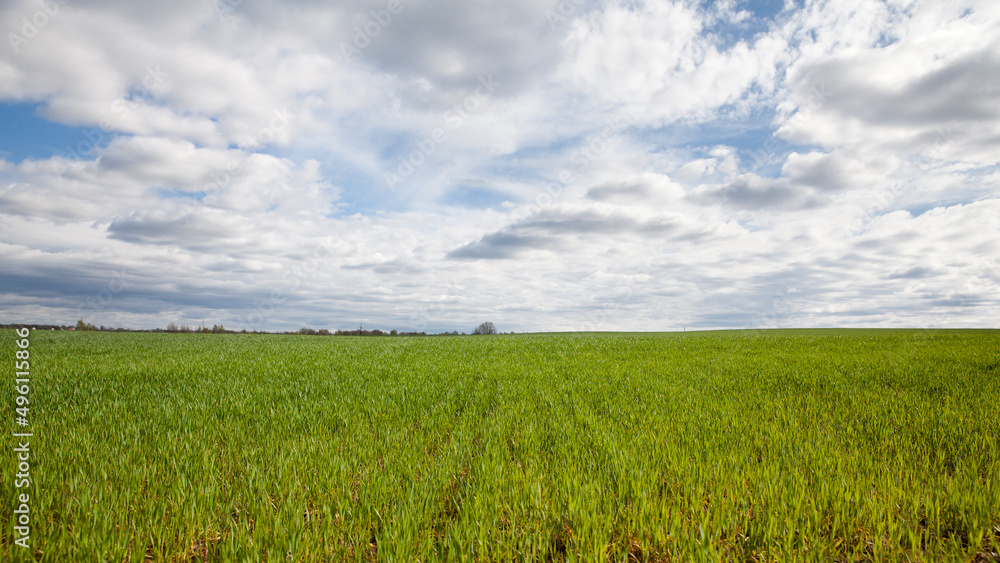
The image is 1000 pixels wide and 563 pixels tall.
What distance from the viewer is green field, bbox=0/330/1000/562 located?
11.4ft


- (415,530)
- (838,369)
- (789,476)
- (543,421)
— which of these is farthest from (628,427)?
(838,369)

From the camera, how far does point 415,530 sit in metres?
3.61

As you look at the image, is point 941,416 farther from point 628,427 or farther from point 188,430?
point 188,430

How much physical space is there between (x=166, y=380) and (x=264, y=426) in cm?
768

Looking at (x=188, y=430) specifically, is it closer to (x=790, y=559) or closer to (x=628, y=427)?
(x=628, y=427)

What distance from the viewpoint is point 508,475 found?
15.6 feet

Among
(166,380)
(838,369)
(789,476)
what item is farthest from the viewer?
(838,369)

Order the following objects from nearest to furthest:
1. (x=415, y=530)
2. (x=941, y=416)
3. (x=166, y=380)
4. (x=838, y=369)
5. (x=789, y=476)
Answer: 1. (x=415, y=530)
2. (x=789, y=476)
3. (x=941, y=416)
4. (x=166, y=380)
5. (x=838, y=369)

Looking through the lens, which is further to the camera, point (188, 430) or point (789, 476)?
point (188, 430)

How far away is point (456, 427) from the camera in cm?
709

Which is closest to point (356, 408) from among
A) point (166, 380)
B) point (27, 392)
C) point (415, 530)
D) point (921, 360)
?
point (415, 530)

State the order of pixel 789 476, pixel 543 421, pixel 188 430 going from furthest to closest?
1. pixel 543 421
2. pixel 188 430
3. pixel 789 476

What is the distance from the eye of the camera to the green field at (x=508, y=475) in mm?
3484

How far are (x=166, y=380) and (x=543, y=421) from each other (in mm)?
11592
